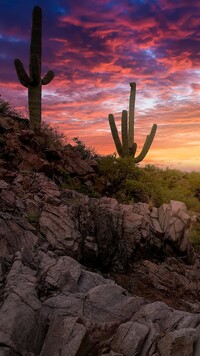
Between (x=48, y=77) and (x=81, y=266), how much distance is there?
13.2 m

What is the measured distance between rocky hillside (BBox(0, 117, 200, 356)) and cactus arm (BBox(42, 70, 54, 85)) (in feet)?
9.71

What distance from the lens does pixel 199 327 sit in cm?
634

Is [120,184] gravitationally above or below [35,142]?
below

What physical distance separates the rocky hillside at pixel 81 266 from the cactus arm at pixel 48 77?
2.96 metres

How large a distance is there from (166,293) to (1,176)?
23.0 feet

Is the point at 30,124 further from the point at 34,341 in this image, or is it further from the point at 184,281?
the point at 34,341

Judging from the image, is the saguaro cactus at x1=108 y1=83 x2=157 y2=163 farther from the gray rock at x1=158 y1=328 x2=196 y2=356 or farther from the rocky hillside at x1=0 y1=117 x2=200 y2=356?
the gray rock at x1=158 y1=328 x2=196 y2=356

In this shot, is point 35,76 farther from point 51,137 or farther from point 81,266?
point 81,266

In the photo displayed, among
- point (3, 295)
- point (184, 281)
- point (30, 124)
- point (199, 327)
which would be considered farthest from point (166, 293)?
point (30, 124)

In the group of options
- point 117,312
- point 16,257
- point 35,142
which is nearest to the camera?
point 117,312

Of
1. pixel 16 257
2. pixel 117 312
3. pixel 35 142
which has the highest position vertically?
pixel 35 142

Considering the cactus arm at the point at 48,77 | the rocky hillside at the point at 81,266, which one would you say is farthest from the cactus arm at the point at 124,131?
the rocky hillside at the point at 81,266

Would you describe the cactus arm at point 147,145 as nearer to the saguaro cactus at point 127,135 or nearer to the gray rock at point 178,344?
the saguaro cactus at point 127,135

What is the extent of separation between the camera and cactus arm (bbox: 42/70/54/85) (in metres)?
20.3
